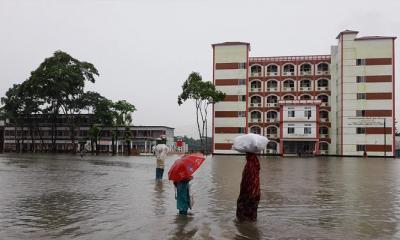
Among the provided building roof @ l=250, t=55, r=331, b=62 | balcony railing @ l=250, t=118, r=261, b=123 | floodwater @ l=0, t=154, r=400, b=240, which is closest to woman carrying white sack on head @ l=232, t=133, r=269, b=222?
floodwater @ l=0, t=154, r=400, b=240

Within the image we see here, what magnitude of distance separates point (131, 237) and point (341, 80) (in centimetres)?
6410

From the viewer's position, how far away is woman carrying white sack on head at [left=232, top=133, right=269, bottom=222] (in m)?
7.91

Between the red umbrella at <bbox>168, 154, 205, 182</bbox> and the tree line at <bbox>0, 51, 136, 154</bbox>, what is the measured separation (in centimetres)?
5603

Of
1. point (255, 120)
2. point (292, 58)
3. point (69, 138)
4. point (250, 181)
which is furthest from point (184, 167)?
point (69, 138)

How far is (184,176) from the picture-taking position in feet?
27.7

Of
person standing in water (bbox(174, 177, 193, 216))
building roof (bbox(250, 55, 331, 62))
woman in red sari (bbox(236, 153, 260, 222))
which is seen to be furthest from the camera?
building roof (bbox(250, 55, 331, 62))

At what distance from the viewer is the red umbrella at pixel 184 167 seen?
27.7 feet

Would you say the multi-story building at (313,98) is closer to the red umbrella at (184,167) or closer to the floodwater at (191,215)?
the floodwater at (191,215)

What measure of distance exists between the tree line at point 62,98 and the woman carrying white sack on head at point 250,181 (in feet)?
187

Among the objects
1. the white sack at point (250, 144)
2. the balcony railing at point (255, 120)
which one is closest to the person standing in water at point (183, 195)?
the white sack at point (250, 144)

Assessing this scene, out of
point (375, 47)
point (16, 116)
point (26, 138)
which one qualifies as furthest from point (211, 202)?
point (26, 138)

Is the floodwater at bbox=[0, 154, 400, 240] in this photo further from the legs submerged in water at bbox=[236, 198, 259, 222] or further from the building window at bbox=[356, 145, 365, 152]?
the building window at bbox=[356, 145, 365, 152]

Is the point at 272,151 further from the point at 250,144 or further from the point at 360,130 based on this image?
the point at 250,144

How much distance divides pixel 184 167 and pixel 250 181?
134 cm
